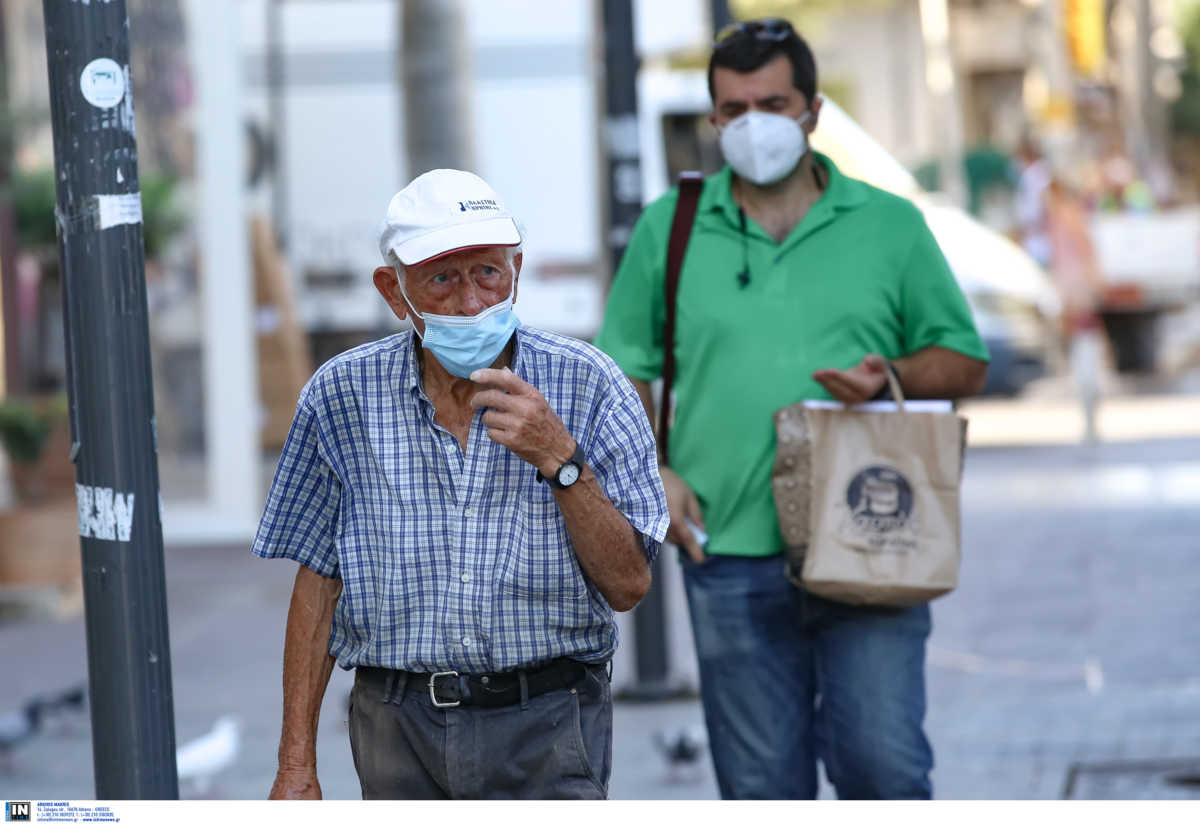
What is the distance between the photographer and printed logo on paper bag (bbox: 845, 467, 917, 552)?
4.16 meters

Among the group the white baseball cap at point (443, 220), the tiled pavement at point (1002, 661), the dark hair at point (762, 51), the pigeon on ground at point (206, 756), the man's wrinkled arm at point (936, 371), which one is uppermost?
the dark hair at point (762, 51)

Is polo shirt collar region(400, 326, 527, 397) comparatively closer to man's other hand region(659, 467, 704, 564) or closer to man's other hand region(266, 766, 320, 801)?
man's other hand region(266, 766, 320, 801)

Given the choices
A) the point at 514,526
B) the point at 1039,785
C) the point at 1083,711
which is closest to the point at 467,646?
the point at 514,526

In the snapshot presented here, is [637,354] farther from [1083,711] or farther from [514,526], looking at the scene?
[1083,711]

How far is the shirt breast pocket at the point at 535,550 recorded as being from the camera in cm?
314

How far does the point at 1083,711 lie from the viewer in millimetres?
7027

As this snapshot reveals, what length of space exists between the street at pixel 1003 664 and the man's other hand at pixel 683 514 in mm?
2039

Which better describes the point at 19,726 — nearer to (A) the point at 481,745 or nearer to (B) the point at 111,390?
(B) the point at 111,390

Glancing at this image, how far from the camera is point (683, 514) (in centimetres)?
423

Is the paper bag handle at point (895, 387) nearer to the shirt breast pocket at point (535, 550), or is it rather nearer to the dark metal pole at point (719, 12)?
the shirt breast pocket at point (535, 550)

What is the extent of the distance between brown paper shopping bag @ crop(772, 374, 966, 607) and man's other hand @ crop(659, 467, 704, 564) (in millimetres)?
176

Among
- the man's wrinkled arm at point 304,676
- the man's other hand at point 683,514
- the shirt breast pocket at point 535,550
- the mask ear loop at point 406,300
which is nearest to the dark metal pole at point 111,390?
the man's wrinkled arm at point 304,676

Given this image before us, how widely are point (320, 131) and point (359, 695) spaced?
1447 cm

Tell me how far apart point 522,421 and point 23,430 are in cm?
746
